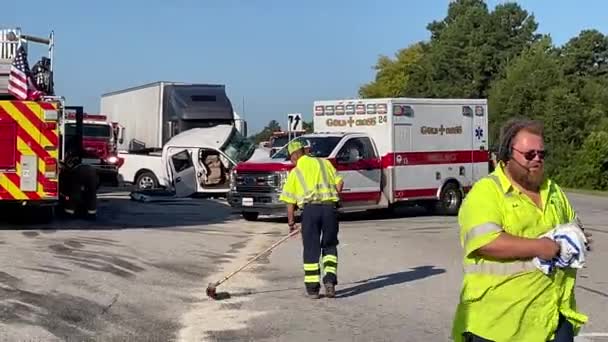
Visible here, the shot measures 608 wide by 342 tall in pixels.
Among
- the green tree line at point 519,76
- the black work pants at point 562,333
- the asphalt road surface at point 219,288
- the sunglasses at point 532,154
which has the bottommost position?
the asphalt road surface at point 219,288

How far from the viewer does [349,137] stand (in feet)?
72.4

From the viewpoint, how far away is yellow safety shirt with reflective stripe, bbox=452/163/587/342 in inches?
181

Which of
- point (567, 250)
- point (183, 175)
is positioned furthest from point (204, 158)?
point (567, 250)

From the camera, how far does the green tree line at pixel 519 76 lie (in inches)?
2010

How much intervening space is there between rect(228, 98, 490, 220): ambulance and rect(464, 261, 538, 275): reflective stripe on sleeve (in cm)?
1612

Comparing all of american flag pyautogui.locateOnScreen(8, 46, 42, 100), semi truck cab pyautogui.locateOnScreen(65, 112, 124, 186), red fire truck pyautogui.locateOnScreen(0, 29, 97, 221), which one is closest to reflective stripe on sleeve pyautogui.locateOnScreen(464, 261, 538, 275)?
red fire truck pyautogui.locateOnScreen(0, 29, 97, 221)

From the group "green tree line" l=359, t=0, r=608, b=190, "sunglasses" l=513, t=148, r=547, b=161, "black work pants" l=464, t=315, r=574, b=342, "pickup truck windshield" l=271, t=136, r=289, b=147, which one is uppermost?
"green tree line" l=359, t=0, r=608, b=190

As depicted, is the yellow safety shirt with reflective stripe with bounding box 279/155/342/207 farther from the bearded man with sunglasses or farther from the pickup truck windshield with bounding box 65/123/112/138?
the pickup truck windshield with bounding box 65/123/112/138

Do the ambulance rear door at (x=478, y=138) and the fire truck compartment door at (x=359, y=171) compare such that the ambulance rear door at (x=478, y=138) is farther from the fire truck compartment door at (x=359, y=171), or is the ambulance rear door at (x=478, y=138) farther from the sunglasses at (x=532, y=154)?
the sunglasses at (x=532, y=154)

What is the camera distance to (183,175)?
91.7 feet

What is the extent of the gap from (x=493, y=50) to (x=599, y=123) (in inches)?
1287

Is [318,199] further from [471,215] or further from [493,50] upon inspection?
[493,50]

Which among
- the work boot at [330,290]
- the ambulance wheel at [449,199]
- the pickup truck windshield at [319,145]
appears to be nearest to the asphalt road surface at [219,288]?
the work boot at [330,290]

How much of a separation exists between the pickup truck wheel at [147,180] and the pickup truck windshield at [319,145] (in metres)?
8.95
